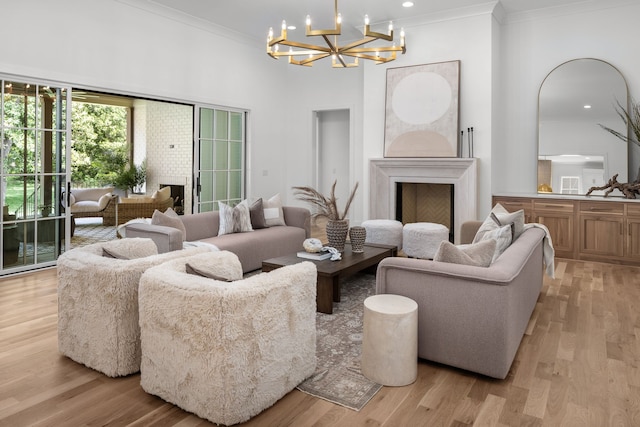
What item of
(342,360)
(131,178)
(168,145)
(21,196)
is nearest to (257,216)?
(21,196)

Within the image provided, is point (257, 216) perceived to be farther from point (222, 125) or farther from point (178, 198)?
point (178, 198)

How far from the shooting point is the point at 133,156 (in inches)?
444

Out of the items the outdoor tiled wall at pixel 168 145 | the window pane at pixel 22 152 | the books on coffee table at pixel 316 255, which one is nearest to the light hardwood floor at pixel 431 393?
the books on coffee table at pixel 316 255

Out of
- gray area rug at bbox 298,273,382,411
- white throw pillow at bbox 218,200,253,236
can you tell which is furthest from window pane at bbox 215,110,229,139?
gray area rug at bbox 298,273,382,411

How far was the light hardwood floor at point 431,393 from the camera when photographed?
2.06 metres

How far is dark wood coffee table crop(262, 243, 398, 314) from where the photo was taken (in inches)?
138

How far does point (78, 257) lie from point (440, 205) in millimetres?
5294

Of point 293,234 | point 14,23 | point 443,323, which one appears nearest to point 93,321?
point 443,323

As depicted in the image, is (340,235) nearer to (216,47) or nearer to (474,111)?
(474,111)

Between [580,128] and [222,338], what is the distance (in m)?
5.63

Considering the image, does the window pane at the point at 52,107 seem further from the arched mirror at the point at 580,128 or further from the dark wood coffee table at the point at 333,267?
the arched mirror at the point at 580,128

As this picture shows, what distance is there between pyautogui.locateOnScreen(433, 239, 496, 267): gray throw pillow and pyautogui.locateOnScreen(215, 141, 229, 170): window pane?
16.7 ft

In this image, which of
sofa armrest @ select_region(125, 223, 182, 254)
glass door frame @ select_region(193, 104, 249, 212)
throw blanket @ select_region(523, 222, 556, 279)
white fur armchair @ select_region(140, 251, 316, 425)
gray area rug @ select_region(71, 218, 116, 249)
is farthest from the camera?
gray area rug @ select_region(71, 218, 116, 249)

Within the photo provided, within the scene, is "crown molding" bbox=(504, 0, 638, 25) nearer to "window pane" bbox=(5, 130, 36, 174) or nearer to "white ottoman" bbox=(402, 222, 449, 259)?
"white ottoman" bbox=(402, 222, 449, 259)
